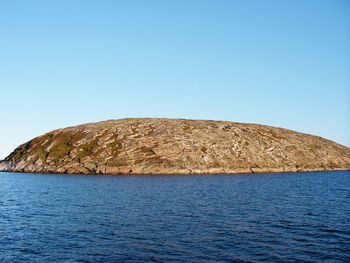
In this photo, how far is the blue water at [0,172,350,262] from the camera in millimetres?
35094

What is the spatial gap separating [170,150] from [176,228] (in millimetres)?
109490

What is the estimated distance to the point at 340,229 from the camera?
148ft

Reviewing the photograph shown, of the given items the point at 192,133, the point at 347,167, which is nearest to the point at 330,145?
the point at 347,167

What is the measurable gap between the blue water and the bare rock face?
73.2 meters

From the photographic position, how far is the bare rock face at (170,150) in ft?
495

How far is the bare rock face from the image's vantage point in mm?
150875

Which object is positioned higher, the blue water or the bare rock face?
the bare rock face

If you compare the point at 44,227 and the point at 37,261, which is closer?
the point at 37,261

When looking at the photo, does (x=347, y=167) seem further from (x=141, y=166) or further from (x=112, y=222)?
(x=112, y=222)

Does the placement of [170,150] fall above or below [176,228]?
above

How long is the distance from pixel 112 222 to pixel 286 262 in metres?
24.8

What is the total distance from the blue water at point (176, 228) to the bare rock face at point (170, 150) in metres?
73.2

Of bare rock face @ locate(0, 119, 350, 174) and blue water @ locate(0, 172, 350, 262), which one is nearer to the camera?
blue water @ locate(0, 172, 350, 262)

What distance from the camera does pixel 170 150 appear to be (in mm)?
155250
